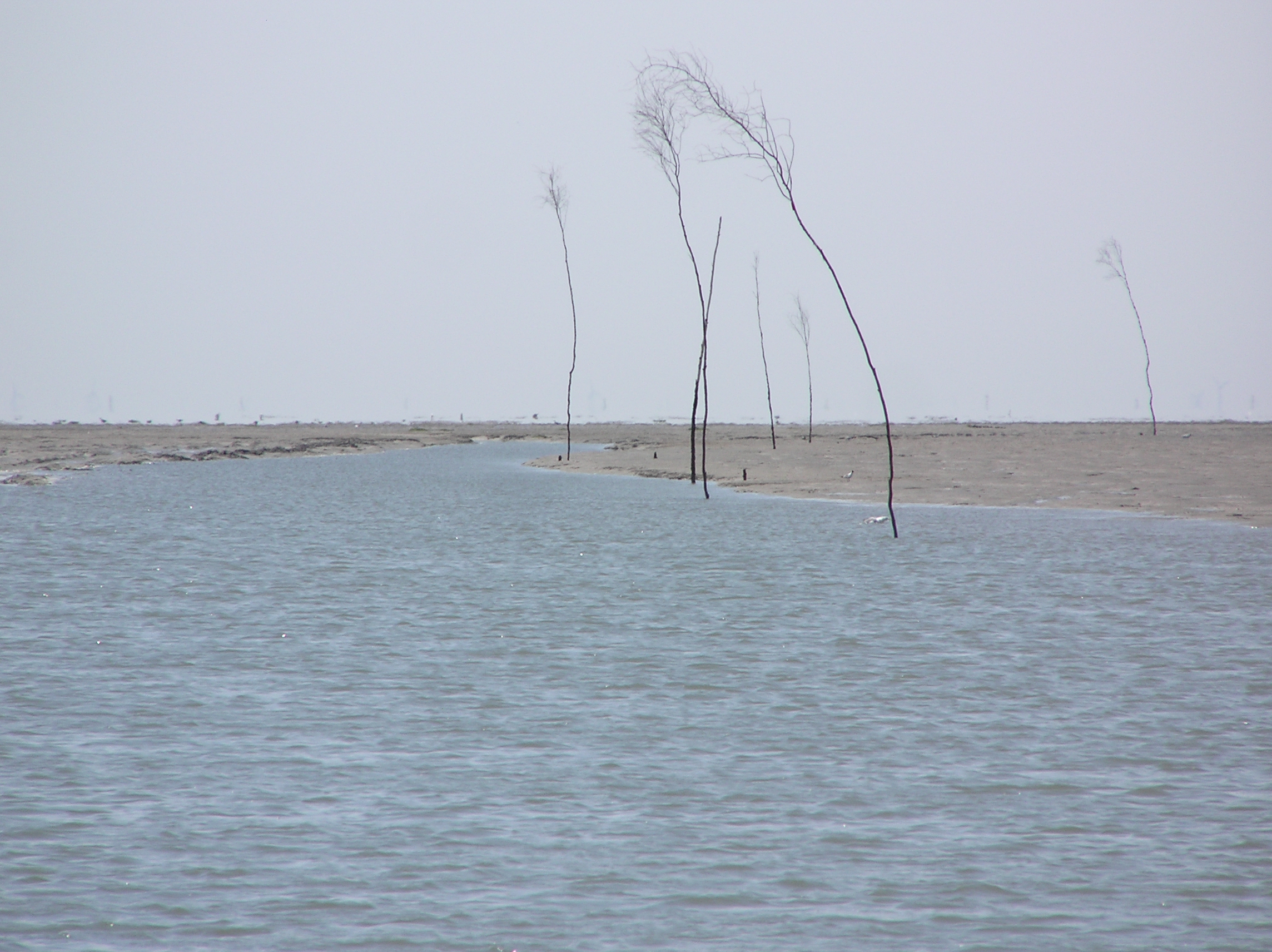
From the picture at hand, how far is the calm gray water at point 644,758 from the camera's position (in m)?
7.20

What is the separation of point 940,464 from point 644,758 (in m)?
44.2

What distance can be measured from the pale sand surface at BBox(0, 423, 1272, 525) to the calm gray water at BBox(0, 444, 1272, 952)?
1511 cm

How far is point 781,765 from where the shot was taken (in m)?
10.4

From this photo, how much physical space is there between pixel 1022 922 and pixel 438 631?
1190 cm

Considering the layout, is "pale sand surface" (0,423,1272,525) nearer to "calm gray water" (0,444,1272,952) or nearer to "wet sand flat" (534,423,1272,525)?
"wet sand flat" (534,423,1272,525)

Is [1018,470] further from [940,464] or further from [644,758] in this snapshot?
[644,758]

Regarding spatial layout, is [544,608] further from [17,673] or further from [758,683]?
[17,673]

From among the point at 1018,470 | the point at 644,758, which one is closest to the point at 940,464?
the point at 1018,470

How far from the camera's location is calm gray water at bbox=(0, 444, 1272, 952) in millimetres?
7203

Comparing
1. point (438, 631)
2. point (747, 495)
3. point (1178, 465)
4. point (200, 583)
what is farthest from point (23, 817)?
point (1178, 465)

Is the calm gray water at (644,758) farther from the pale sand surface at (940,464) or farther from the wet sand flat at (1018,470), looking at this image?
the pale sand surface at (940,464)

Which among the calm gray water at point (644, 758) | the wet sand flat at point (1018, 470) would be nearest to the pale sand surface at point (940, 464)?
the wet sand flat at point (1018, 470)

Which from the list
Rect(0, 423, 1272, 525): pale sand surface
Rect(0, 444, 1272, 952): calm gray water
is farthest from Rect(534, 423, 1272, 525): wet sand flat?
Rect(0, 444, 1272, 952): calm gray water

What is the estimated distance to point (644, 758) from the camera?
10.6m
